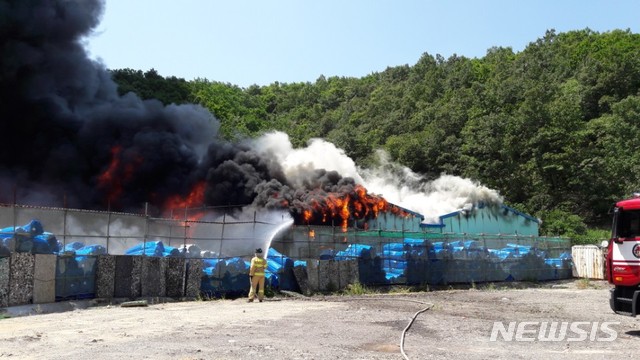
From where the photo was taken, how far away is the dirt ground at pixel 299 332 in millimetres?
10516

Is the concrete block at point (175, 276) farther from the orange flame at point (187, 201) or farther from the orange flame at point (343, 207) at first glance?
the orange flame at point (187, 201)

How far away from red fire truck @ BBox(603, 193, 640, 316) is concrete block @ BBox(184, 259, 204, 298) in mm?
13186

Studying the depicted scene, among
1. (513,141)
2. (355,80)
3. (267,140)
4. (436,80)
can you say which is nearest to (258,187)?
(267,140)

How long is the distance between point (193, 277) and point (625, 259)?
539 inches

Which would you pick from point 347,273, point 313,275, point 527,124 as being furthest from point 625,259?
point 527,124

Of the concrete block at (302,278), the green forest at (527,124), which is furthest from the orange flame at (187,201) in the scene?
the green forest at (527,124)

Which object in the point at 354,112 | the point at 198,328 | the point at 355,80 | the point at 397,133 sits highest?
the point at 355,80

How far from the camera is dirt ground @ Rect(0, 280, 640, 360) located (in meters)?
10.5

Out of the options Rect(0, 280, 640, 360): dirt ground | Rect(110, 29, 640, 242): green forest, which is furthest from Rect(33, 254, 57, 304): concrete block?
Rect(110, 29, 640, 242): green forest

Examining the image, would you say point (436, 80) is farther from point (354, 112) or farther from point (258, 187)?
point (258, 187)

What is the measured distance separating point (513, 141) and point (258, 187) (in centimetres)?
3778

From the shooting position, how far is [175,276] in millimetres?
20984

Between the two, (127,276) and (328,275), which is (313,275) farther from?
(127,276)

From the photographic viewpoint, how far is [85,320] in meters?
15.3
